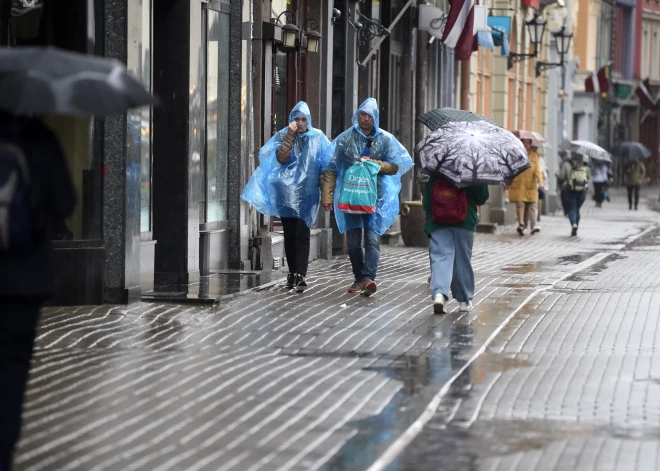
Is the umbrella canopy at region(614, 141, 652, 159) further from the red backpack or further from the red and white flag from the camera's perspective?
the red backpack

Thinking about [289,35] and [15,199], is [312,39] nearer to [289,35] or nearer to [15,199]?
[289,35]

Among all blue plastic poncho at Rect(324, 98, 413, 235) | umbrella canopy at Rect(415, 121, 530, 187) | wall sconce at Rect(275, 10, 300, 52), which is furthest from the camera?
wall sconce at Rect(275, 10, 300, 52)

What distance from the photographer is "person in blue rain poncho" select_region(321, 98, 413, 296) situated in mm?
14286

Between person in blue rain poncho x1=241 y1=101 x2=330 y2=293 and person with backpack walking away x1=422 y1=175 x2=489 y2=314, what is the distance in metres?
1.88

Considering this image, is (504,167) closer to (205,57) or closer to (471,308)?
(471,308)

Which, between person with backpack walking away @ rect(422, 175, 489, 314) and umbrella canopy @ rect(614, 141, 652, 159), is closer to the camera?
person with backpack walking away @ rect(422, 175, 489, 314)

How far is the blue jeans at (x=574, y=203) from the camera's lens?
27422mm

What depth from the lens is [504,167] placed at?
12758 millimetres

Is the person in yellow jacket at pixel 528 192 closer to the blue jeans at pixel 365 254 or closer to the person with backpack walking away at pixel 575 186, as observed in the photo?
the person with backpack walking away at pixel 575 186

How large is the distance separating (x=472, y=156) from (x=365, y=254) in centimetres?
199

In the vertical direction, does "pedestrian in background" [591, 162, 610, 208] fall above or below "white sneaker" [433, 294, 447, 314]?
above

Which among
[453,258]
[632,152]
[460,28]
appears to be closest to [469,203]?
[453,258]

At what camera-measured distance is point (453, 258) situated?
12992mm

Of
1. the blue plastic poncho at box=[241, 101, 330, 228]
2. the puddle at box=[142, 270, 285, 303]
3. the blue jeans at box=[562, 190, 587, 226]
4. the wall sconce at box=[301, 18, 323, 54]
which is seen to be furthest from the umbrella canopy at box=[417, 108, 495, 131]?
the blue jeans at box=[562, 190, 587, 226]
